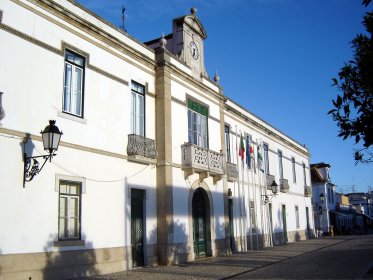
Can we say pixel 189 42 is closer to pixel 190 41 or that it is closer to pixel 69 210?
pixel 190 41

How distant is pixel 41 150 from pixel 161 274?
4992mm

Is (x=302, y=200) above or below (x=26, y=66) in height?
below

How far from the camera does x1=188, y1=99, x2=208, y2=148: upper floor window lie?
18.0 metres

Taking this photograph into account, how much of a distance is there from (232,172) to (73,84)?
35.9ft

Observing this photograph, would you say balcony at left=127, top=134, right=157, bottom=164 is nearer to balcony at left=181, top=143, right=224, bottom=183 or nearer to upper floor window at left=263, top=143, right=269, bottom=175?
balcony at left=181, top=143, right=224, bottom=183

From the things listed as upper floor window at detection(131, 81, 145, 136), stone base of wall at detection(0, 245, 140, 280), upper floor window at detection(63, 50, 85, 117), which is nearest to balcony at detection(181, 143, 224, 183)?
upper floor window at detection(131, 81, 145, 136)

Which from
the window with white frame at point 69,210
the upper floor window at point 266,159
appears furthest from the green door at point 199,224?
the upper floor window at point 266,159

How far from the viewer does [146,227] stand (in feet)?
48.6

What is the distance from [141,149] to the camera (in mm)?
14812

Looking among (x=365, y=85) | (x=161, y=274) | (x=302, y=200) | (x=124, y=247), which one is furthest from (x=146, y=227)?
(x=302, y=200)

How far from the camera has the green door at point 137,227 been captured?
14.4 metres

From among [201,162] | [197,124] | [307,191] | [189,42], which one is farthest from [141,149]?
[307,191]

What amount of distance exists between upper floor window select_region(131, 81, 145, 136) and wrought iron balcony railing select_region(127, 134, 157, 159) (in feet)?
1.32

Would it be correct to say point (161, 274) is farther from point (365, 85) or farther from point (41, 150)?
point (365, 85)
